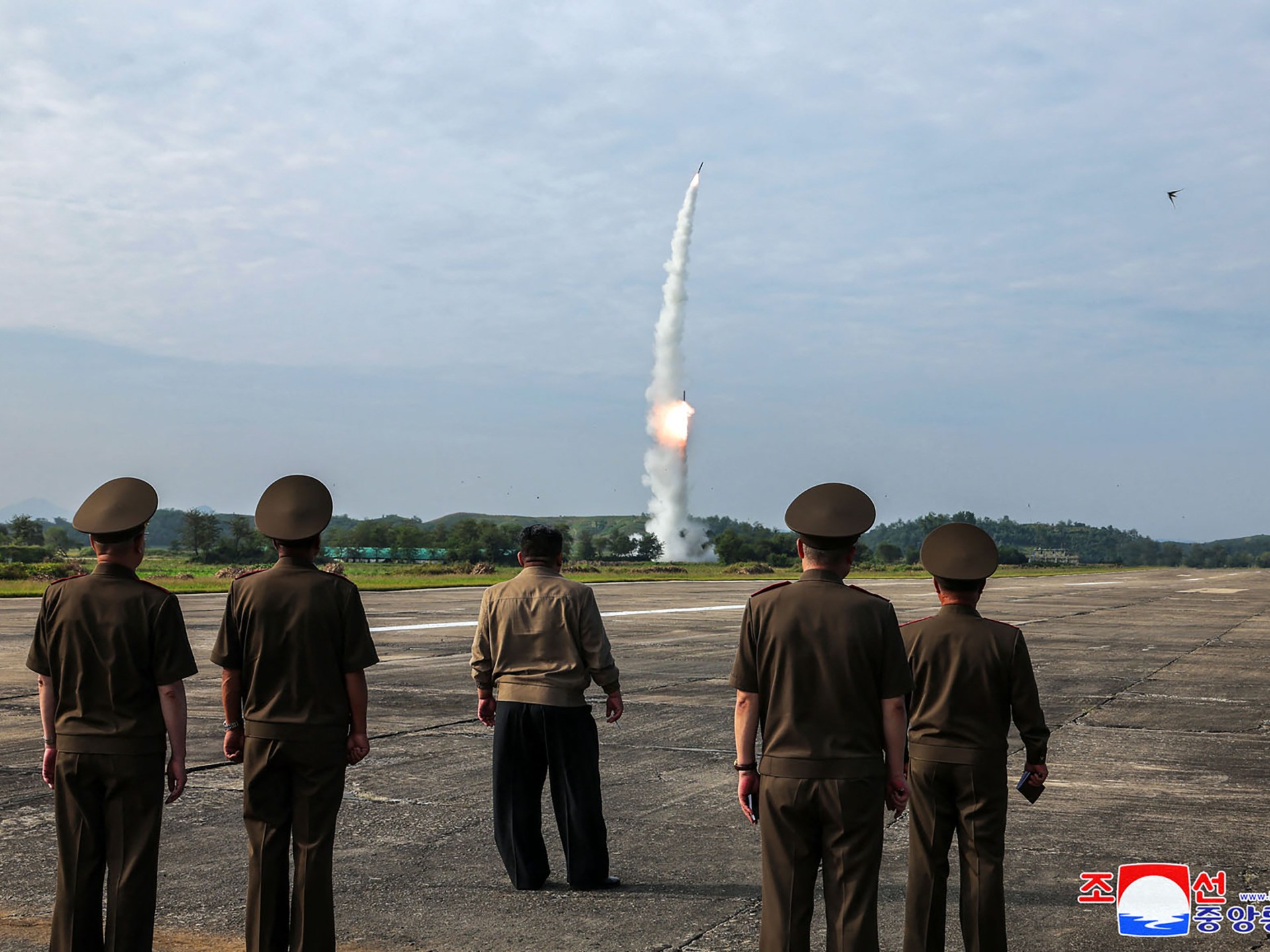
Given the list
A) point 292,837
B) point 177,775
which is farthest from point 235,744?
point 292,837

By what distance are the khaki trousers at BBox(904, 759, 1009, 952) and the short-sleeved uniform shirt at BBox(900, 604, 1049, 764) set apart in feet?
0.29

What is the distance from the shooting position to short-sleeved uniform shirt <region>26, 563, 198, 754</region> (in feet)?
16.8

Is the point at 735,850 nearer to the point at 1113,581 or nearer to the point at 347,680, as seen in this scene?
the point at 347,680

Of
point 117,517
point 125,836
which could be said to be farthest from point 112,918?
point 117,517

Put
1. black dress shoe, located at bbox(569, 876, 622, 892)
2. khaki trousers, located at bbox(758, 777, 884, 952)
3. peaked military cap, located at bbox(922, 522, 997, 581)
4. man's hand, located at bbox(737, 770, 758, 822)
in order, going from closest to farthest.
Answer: khaki trousers, located at bbox(758, 777, 884, 952) → man's hand, located at bbox(737, 770, 758, 822) → peaked military cap, located at bbox(922, 522, 997, 581) → black dress shoe, located at bbox(569, 876, 622, 892)

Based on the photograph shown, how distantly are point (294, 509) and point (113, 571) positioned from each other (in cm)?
83

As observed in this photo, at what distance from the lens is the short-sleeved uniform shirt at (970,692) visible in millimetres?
4969

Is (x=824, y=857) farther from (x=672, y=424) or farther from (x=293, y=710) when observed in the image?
(x=672, y=424)

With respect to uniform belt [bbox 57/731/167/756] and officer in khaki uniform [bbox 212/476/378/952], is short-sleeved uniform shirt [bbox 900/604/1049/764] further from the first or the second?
uniform belt [bbox 57/731/167/756]

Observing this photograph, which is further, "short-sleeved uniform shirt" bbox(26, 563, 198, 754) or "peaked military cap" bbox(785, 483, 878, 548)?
"short-sleeved uniform shirt" bbox(26, 563, 198, 754)

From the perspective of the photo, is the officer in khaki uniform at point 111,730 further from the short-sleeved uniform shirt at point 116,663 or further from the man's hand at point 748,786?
the man's hand at point 748,786

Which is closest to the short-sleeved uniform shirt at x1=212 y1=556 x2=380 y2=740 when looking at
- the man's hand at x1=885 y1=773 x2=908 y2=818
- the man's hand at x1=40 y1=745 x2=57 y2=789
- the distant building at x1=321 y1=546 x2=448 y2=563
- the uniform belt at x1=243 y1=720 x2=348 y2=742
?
the uniform belt at x1=243 y1=720 x2=348 y2=742

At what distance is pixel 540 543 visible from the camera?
7180mm

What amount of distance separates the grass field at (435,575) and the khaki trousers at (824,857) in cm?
4136
